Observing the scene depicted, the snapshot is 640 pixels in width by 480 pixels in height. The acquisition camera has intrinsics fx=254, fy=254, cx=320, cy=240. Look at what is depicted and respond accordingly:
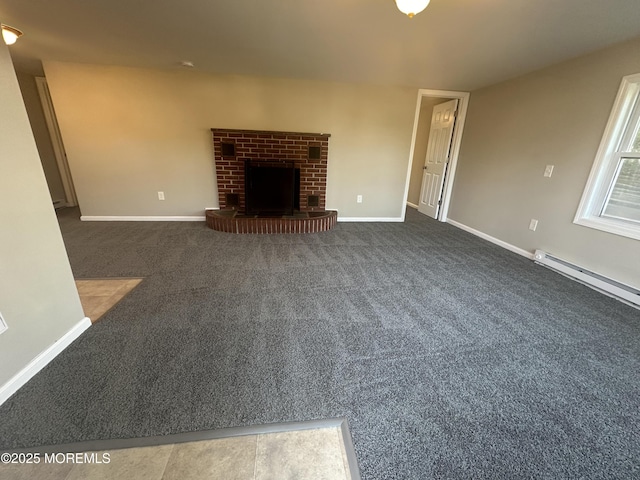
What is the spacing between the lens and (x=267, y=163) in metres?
3.85

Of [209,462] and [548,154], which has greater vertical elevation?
[548,154]

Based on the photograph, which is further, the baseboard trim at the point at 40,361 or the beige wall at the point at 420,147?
the beige wall at the point at 420,147

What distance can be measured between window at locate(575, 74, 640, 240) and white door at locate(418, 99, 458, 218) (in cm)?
216

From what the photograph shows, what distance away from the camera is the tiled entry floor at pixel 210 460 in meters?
0.96

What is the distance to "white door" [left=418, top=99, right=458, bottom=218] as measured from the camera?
444 cm

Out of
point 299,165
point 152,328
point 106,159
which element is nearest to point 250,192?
point 299,165

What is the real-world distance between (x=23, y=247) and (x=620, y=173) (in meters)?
4.60

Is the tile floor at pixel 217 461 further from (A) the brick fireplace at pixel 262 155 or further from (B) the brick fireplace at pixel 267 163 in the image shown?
(A) the brick fireplace at pixel 262 155

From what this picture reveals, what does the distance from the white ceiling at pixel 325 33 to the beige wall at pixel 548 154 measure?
239 millimetres

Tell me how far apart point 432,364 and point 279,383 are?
0.90m

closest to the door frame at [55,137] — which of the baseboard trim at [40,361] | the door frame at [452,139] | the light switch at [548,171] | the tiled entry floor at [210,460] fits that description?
the baseboard trim at [40,361]

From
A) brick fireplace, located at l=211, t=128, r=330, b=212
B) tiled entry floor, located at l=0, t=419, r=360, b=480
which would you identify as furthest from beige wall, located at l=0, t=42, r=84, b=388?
brick fireplace, located at l=211, t=128, r=330, b=212

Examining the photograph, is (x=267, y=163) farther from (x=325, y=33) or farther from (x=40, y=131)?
(x=40, y=131)

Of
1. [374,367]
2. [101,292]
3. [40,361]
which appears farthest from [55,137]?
[374,367]
